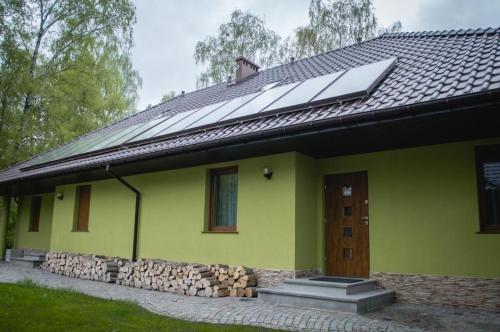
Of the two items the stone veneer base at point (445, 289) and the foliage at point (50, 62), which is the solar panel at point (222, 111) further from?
the foliage at point (50, 62)

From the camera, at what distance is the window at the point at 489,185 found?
5.80 m

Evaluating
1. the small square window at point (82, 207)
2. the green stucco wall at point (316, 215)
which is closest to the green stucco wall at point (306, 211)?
the green stucco wall at point (316, 215)

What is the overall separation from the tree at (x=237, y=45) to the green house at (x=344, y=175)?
979 cm

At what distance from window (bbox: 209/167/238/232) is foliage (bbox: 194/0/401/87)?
1132cm

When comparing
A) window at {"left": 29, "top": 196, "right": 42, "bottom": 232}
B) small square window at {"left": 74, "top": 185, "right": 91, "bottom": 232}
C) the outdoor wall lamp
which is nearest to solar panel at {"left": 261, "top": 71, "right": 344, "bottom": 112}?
the outdoor wall lamp

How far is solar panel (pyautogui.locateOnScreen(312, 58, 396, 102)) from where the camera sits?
6.42 meters

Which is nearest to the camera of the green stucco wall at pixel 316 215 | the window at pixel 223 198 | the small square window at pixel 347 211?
the green stucco wall at pixel 316 215

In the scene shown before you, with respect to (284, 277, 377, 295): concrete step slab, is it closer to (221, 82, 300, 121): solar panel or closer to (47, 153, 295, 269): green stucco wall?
(47, 153, 295, 269): green stucco wall

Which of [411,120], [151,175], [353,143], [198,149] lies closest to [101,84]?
[151,175]

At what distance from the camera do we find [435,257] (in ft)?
19.8

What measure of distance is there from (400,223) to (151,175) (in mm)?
5480

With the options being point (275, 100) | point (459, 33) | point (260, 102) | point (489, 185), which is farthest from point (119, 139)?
point (489, 185)

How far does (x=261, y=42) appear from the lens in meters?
19.6

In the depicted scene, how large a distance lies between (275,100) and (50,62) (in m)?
10.8
